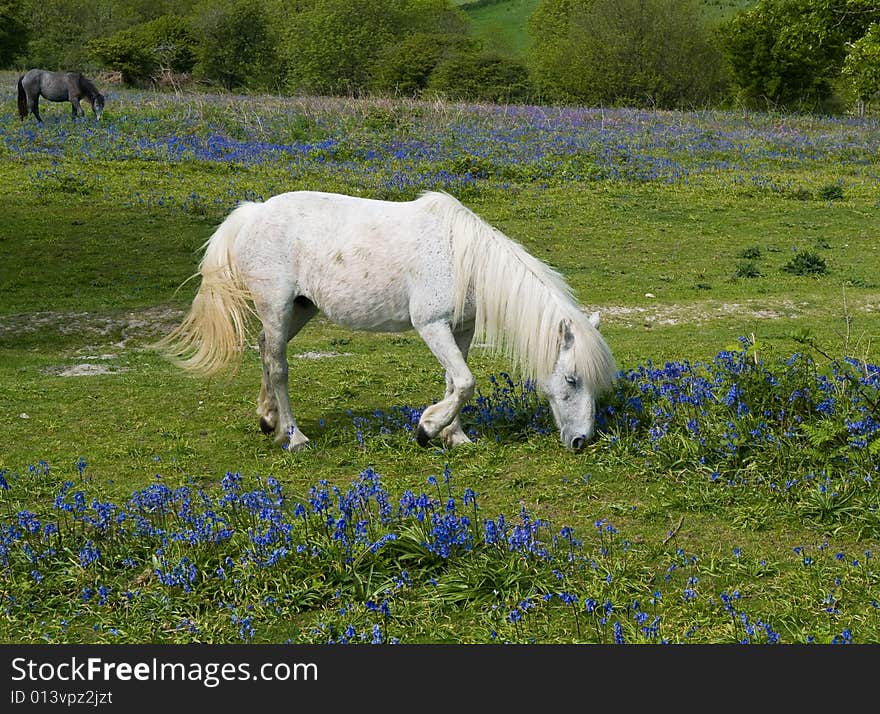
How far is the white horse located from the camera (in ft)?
23.3


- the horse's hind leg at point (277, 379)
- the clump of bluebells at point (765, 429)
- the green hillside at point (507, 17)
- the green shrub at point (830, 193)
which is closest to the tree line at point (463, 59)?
the green hillside at point (507, 17)

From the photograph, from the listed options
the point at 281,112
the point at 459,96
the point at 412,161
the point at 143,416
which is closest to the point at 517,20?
the point at 459,96

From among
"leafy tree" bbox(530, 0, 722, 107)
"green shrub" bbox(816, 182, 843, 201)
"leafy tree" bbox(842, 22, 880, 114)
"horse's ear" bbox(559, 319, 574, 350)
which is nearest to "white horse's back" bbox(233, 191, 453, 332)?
"horse's ear" bbox(559, 319, 574, 350)

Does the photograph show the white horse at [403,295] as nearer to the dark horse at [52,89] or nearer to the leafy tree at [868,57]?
the leafy tree at [868,57]

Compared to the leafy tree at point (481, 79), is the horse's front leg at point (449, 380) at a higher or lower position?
lower

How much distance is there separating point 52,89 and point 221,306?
2305 centimetres

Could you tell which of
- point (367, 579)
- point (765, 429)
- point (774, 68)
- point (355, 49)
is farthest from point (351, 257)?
point (355, 49)

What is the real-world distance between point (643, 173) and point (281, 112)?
12.9 m

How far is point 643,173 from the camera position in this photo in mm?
23109

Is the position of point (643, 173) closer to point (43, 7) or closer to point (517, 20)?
point (43, 7)

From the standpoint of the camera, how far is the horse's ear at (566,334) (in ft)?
23.0

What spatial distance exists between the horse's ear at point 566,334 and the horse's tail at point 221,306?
106 inches

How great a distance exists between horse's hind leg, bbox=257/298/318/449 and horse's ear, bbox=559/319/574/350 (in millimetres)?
2306

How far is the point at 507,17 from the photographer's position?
88.1 meters
